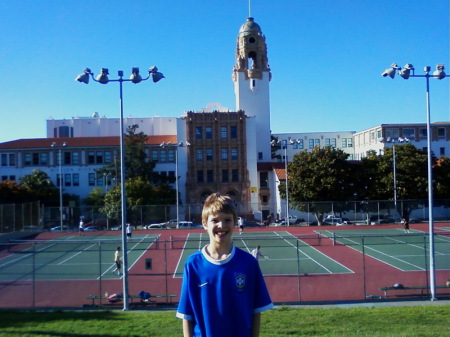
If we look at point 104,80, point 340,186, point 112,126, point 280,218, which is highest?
point 112,126

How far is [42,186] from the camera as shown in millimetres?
65250

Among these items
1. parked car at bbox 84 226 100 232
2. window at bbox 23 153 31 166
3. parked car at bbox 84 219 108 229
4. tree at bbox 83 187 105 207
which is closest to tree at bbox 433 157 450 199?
parked car at bbox 84 219 108 229

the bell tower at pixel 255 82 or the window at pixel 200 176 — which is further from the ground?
the bell tower at pixel 255 82

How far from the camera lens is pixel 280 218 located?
58.7 meters

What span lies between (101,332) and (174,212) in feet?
135

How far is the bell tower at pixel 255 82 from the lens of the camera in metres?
74.8

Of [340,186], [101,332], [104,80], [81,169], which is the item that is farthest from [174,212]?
[101,332]

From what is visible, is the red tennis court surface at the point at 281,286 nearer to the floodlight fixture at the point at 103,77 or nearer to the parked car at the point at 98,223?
the floodlight fixture at the point at 103,77

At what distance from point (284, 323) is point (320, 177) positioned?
43.0 meters

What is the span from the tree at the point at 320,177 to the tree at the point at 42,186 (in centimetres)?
3157

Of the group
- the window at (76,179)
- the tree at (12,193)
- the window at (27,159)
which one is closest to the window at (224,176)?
the window at (76,179)

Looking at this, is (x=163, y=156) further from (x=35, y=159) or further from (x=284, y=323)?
(x=284, y=323)

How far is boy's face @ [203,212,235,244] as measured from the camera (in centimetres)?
395

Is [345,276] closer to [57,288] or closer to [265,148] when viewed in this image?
[57,288]
